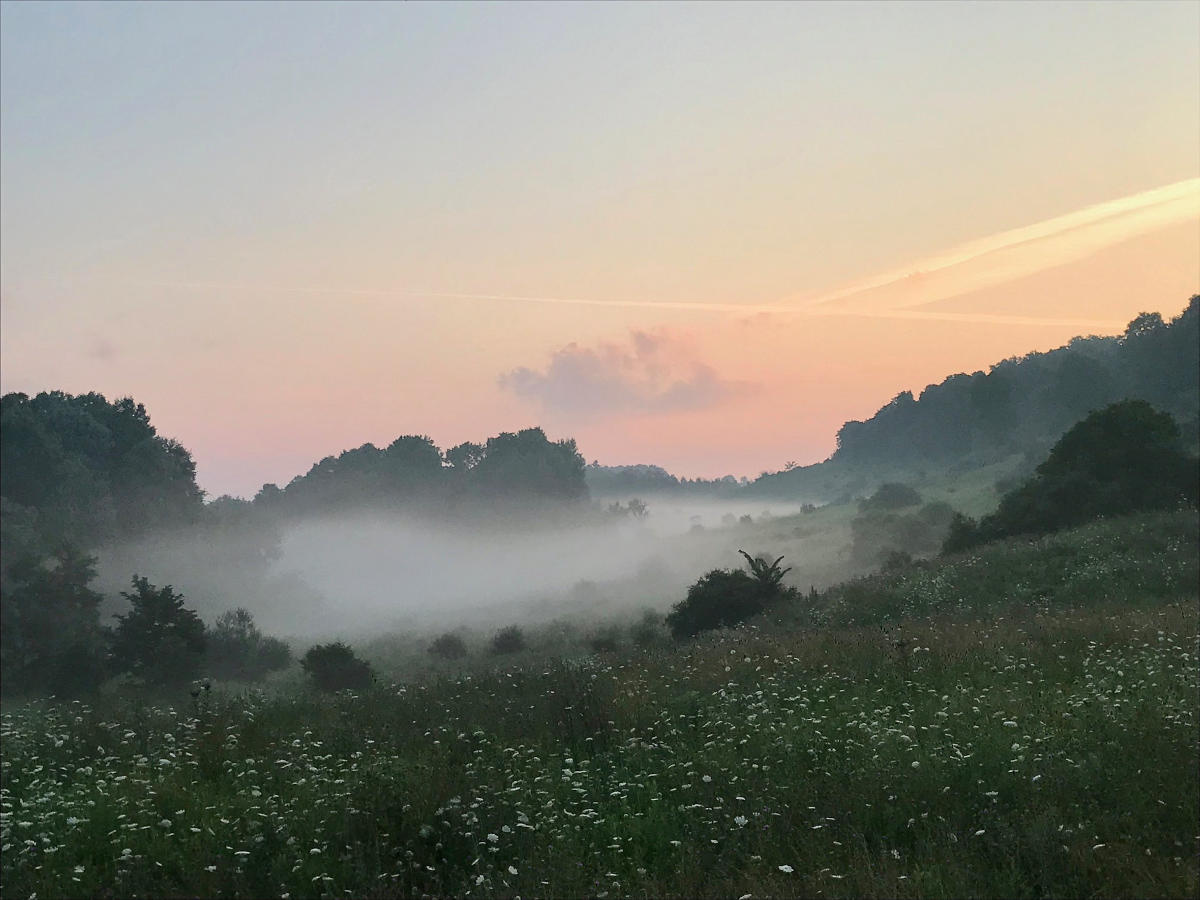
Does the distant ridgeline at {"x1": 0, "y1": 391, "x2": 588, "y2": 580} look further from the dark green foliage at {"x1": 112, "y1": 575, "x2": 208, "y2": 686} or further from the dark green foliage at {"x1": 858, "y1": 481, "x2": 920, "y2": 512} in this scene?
the dark green foliage at {"x1": 858, "y1": 481, "x2": 920, "y2": 512}

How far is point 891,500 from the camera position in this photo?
7100 cm

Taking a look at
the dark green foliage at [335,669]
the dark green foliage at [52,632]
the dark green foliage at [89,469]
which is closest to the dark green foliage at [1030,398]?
the dark green foliage at [335,669]

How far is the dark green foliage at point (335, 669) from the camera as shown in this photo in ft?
82.1

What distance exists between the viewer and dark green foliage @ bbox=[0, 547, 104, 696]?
81.9 feet

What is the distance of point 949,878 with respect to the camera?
635cm

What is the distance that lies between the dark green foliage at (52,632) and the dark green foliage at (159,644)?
0.92 metres

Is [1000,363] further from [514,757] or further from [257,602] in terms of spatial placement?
[514,757]

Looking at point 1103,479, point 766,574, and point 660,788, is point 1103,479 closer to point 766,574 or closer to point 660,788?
point 766,574

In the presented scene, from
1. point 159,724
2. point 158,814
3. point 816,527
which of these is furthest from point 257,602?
point 158,814

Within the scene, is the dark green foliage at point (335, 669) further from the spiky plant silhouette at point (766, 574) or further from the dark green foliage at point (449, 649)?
the spiky plant silhouette at point (766, 574)

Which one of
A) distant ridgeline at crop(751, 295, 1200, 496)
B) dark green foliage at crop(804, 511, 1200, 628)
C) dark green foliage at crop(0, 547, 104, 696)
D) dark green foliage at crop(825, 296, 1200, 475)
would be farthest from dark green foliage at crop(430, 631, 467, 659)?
dark green foliage at crop(825, 296, 1200, 475)

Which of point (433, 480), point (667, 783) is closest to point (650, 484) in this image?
point (433, 480)

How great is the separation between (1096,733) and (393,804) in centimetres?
692

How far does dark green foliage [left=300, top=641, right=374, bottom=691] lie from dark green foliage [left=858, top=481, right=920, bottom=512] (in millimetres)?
49844
